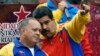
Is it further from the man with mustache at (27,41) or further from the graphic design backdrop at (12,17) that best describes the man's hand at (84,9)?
the graphic design backdrop at (12,17)

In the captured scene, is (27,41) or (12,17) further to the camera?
(12,17)

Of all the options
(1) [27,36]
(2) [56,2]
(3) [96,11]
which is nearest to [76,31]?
(1) [27,36]

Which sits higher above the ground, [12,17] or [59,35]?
[59,35]

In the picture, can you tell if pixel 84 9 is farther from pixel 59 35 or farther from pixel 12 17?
pixel 12 17

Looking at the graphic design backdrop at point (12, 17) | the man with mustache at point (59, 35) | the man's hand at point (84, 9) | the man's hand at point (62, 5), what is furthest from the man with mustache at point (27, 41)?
the graphic design backdrop at point (12, 17)

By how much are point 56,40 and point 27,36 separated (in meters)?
0.67

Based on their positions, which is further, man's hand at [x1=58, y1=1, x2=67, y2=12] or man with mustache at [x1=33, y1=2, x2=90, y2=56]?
man's hand at [x1=58, y1=1, x2=67, y2=12]

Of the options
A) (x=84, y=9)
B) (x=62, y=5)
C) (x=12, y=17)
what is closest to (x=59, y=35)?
(x=84, y=9)

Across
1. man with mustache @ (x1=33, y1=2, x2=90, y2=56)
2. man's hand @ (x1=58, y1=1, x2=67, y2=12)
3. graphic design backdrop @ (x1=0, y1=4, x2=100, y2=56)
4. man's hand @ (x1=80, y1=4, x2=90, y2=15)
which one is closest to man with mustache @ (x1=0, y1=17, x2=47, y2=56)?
man with mustache @ (x1=33, y1=2, x2=90, y2=56)

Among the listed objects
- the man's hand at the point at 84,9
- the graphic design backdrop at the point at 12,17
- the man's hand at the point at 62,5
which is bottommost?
the graphic design backdrop at the point at 12,17

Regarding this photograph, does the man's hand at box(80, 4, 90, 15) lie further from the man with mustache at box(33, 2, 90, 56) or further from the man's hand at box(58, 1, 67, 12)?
the man's hand at box(58, 1, 67, 12)

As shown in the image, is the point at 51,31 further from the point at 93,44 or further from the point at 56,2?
the point at 93,44

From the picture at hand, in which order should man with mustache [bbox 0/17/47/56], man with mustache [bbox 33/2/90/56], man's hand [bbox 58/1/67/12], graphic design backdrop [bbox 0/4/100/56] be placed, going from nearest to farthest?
man with mustache [bbox 0/17/47/56] < man with mustache [bbox 33/2/90/56] < man's hand [bbox 58/1/67/12] < graphic design backdrop [bbox 0/4/100/56]

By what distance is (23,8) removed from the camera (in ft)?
29.4
